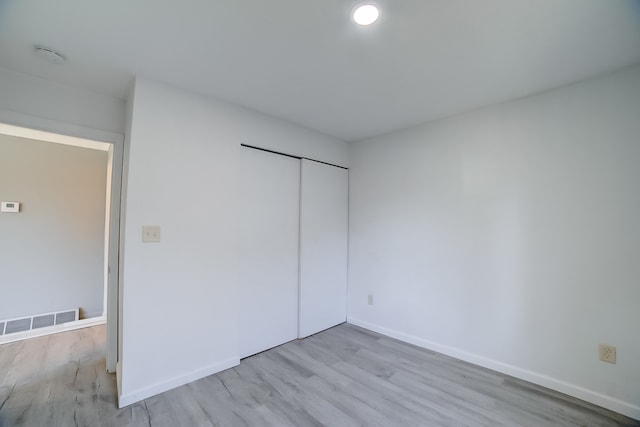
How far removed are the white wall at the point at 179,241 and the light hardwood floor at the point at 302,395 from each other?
24 cm

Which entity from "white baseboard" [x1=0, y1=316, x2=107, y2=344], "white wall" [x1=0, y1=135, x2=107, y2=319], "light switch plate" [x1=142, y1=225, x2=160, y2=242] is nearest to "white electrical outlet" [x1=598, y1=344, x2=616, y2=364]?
"light switch plate" [x1=142, y1=225, x2=160, y2=242]

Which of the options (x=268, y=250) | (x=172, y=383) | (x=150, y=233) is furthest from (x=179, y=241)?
(x=172, y=383)

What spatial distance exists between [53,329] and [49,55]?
3110 mm

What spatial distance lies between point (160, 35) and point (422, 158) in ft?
8.22

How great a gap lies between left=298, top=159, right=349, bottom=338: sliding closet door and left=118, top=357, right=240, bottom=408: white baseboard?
914mm

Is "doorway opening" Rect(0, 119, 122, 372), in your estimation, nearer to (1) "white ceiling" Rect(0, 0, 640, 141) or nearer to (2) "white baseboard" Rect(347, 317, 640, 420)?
(1) "white ceiling" Rect(0, 0, 640, 141)

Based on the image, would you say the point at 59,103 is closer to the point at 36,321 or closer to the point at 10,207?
the point at 10,207

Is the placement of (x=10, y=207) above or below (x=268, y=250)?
above

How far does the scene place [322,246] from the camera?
10.8ft

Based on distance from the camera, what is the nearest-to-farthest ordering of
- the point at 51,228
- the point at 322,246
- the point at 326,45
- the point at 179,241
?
1. the point at 326,45
2. the point at 179,241
3. the point at 322,246
4. the point at 51,228

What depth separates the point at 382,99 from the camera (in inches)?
92.3

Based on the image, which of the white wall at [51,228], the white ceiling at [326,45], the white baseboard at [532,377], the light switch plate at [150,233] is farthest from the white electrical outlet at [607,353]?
the white wall at [51,228]

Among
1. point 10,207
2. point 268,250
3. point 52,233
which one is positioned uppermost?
point 10,207

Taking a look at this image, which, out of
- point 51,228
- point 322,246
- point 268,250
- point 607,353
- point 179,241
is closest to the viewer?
point 607,353
